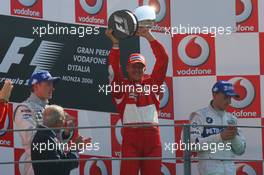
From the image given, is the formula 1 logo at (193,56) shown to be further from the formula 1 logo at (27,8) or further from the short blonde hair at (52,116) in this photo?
the short blonde hair at (52,116)

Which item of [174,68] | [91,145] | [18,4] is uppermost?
[18,4]

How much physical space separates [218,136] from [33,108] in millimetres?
1325

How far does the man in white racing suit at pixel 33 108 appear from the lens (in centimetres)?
617

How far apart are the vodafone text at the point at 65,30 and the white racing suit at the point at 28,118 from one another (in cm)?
72

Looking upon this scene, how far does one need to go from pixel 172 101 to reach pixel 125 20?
3.08 ft

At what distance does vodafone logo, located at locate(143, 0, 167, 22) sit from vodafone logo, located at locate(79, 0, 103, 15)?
1.17 feet

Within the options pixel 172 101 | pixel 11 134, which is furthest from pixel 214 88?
pixel 11 134

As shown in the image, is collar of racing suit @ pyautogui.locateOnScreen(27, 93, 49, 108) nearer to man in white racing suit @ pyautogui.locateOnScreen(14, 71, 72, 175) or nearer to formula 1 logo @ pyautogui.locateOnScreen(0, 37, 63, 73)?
man in white racing suit @ pyautogui.locateOnScreen(14, 71, 72, 175)

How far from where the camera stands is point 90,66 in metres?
6.96

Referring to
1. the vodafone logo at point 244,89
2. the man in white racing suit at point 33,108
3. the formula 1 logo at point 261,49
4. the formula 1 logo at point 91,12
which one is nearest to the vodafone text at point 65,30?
the formula 1 logo at point 91,12

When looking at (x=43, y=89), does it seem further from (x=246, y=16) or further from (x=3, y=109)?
(x=246, y=16)

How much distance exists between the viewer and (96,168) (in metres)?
6.95

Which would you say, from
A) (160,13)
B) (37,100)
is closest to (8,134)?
(37,100)

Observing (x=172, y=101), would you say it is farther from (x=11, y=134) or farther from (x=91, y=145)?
(x=11, y=134)
